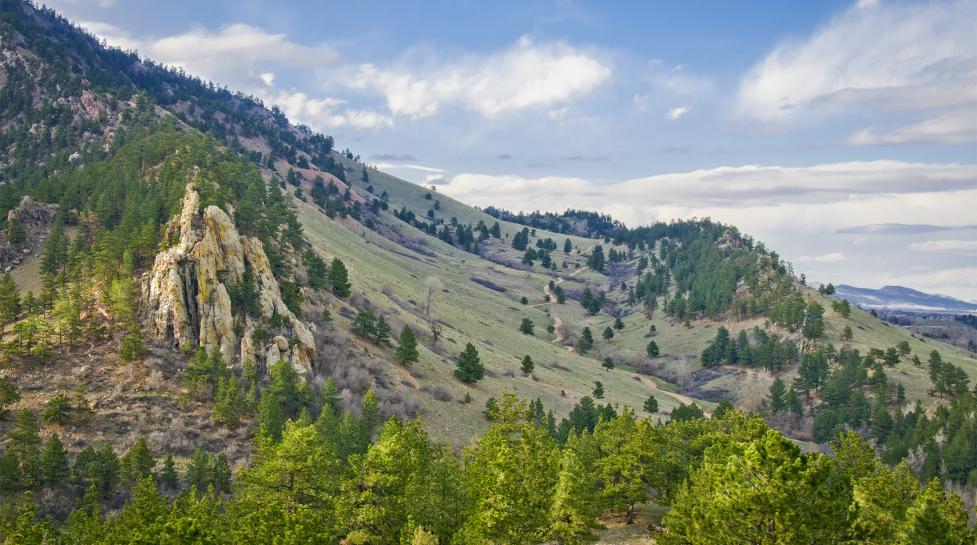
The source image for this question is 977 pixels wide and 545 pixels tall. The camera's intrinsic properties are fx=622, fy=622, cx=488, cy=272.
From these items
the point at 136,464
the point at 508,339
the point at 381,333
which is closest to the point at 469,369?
the point at 381,333

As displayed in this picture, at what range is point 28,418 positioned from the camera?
43000 millimetres

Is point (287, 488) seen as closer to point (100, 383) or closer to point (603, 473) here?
point (603, 473)

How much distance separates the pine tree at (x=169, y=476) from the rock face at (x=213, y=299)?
53.7 ft

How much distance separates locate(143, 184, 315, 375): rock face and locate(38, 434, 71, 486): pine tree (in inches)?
690

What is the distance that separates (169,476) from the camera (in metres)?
44.2

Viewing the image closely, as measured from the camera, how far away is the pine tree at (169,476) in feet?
145

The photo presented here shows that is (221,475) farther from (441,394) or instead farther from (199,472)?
(441,394)

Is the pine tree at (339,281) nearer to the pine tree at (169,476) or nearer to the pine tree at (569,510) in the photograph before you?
the pine tree at (169,476)

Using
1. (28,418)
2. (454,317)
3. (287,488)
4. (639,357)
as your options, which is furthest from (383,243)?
(287,488)

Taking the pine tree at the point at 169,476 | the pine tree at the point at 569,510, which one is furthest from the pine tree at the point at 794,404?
the pine tree at the point at 169,476

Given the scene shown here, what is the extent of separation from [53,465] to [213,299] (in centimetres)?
2233

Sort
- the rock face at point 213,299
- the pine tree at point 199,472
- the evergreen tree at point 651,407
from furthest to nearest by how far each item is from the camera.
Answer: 1. the evergreen tree at point 651,407
2. the rock face at point 213,299
3. the pine tree at point 199,472

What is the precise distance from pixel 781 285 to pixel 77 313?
15929cm

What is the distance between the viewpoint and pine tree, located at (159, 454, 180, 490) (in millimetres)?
44281
